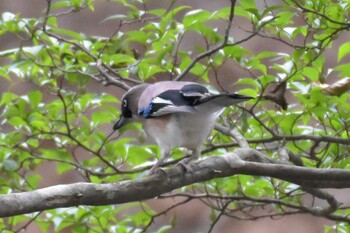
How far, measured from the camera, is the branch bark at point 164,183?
1662 millimetres

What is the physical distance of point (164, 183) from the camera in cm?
→ 194

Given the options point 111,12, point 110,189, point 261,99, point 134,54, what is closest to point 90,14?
point 111,12

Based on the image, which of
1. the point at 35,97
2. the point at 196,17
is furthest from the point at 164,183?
the point at 35,97

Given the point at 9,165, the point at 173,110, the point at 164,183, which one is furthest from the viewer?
the point at 9,165

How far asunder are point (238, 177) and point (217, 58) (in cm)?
40

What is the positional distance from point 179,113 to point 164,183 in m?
0.38

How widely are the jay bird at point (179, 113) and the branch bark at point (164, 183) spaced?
73 millimetres

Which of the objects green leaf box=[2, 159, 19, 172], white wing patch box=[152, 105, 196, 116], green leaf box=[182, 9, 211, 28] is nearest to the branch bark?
white wing patch box=[152, 105, 196, 116]

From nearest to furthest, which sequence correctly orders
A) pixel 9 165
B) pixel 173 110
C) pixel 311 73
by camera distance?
pixel 173 110 → pixel 311 73 → pixel 9 165

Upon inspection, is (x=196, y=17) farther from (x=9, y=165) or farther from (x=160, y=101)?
(x=9, y=165)

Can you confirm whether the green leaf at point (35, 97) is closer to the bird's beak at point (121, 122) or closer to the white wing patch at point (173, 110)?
the bird's beak at point (121, 122)

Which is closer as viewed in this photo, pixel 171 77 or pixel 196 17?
pixel 196 17

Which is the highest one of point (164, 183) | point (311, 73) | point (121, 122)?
point (311, 73)

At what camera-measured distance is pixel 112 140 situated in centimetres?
271
